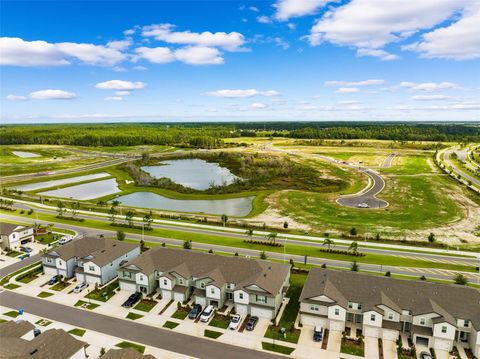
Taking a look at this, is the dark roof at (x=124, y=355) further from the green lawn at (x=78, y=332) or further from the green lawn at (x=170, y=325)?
the green lawn at (x=78, y=332)

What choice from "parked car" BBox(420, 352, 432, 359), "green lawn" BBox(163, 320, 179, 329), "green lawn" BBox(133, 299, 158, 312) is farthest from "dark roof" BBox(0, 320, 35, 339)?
"parked car" BBox(420, 352, 432, 359)

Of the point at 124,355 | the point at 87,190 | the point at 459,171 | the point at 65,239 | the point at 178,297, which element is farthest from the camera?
the point at 459,171

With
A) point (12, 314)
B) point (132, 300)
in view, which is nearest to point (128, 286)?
point (132, 300)

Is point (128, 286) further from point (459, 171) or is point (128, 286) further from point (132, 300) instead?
point (459, 171)

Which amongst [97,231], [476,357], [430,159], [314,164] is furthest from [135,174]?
[430,159]

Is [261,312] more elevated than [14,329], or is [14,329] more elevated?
[14,329]

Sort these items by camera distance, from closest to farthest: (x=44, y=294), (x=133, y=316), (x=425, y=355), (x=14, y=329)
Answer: (x=14, y=329), (x=425, y=355), (x=133, y=316), (x=44, y=294)

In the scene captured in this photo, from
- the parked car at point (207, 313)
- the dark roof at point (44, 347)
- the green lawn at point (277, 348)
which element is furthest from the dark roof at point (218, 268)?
the dark roof at point (44, 347)
